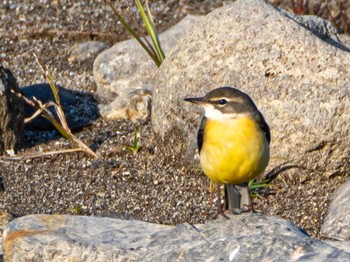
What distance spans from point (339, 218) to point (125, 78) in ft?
12.4

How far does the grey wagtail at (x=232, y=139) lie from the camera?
23.1 ft

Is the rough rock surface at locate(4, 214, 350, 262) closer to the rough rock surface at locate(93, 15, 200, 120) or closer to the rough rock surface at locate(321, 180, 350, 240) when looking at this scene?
the rough rock surface at locate(321, 180, 350, 240)

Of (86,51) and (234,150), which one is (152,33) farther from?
(234,150)

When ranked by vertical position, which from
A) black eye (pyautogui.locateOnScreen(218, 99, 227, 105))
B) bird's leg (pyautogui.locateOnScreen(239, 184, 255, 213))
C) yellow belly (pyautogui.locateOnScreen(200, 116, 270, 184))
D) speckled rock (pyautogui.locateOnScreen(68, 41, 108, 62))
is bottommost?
bird's leg (pyautogui.locateOnScreen(239, 184, 255, 213))

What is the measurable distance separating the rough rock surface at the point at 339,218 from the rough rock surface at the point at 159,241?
58.0 inches

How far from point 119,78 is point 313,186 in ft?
10.0

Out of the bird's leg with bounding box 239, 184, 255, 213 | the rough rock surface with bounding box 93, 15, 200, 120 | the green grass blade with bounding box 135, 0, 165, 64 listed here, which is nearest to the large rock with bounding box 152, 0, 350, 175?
the green grass blade with bounding box 135, 0, 165, 64

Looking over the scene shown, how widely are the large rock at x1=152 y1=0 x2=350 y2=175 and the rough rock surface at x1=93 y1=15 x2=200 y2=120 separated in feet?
3.84

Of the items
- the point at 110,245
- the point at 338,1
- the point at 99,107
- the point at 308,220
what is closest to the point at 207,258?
Result: the point at 110,245

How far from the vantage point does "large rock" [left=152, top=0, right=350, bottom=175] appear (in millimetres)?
8844

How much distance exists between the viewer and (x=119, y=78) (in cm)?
1116

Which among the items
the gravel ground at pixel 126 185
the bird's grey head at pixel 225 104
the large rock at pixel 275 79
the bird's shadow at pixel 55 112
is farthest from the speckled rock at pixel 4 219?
the bird's grey head at pixel 225 104

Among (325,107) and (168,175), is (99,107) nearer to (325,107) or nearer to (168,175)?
(168,175)

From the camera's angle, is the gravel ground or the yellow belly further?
the gravel ground
